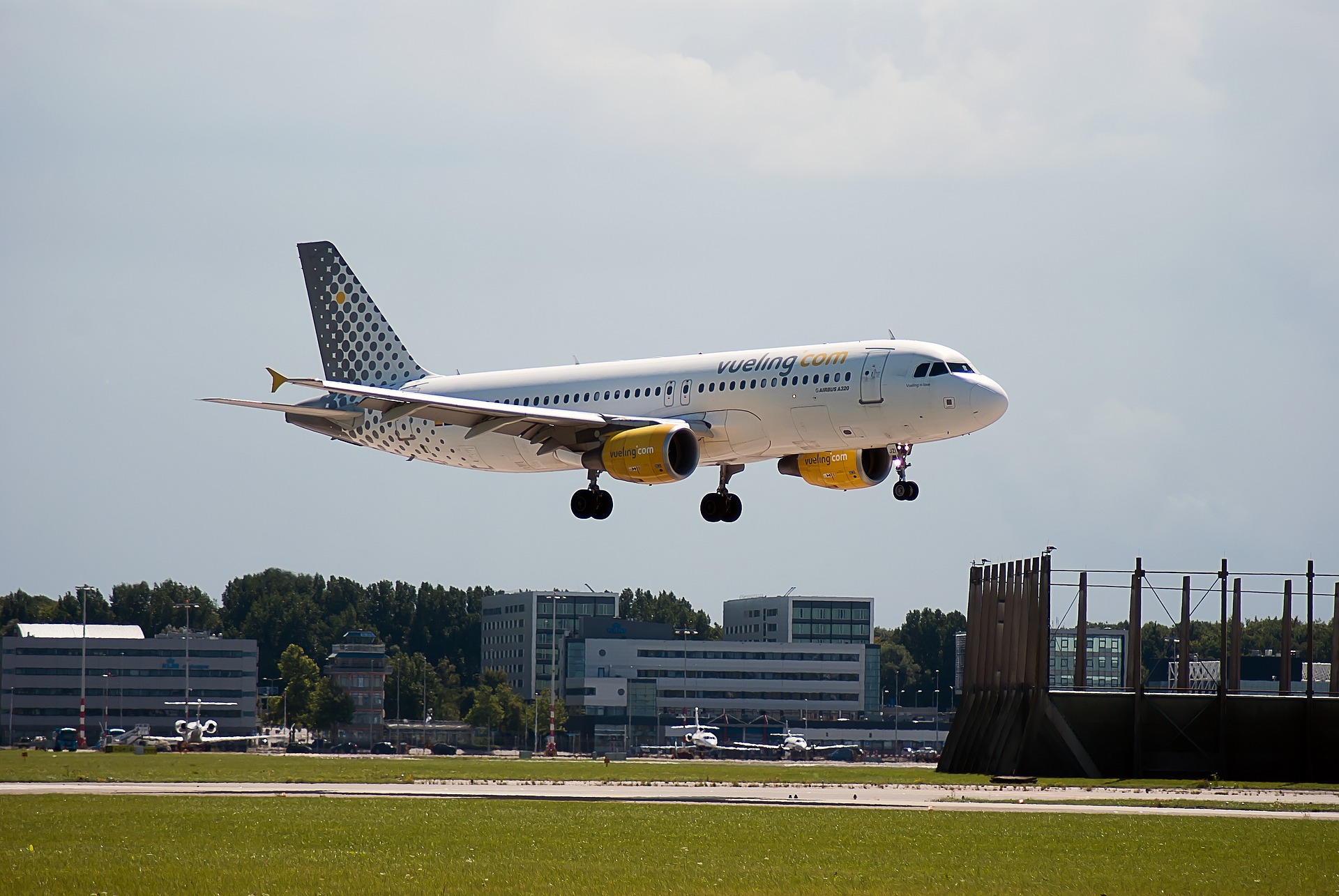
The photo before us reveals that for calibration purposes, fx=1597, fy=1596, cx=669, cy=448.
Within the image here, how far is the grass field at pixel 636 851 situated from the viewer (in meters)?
25.8

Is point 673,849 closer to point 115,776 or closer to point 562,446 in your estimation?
point 562,446

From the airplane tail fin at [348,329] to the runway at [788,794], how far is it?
16208 mm

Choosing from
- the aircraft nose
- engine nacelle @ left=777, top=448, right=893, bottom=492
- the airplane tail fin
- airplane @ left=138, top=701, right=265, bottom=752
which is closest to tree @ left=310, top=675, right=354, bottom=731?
airplane @ left=138, top=701, right=265, bottom=752

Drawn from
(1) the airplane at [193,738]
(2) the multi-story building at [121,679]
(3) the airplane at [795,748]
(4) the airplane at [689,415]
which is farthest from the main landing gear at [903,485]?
(2) the multi-story building at [121,679]

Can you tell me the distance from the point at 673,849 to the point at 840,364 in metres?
19.9

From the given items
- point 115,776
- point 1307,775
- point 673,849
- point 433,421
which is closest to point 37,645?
point 115,776

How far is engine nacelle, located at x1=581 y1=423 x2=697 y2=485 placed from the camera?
48062 millimetres

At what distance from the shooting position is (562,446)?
52750 millimetres

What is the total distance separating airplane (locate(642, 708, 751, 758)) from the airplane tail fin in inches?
2810

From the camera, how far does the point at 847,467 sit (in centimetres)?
5303

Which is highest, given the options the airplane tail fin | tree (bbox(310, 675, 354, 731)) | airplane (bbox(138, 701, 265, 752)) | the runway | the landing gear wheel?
the airplane tail fin

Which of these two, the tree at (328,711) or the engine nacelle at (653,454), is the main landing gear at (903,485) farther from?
the tree at (328,711)

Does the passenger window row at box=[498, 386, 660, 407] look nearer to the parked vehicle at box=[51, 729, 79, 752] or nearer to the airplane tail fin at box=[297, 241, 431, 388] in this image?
the airplane tail fin at box=[297, 241, 431, 388]

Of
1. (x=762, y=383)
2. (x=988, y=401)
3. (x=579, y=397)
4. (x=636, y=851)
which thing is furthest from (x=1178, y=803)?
(x=579, y=397)
